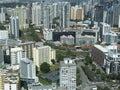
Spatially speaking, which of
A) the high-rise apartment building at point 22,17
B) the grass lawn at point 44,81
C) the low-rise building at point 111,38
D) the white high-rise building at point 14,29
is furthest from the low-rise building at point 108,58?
the high-rise apartment building at point 22,17

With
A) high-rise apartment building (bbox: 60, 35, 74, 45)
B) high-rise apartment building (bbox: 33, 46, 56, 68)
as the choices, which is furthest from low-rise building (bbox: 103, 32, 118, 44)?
high-rise apartment building (bbox: 33, 46, 56, 68)

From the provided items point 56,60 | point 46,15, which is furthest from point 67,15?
point 56,60

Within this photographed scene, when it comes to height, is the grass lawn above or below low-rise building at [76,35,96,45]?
below

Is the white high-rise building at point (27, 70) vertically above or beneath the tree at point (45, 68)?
above

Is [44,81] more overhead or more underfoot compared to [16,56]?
more underfoot

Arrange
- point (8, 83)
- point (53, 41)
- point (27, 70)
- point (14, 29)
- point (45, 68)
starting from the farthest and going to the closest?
point (14, 29)
point (53, 41)
point (45, 68)
point (27, 70)
point (8, 83)

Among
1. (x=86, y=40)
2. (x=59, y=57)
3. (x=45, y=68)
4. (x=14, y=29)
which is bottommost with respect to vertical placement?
(x=45, y=68)

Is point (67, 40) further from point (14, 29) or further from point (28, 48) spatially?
point (28, 48)

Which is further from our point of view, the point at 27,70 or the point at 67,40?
the point at 67,40

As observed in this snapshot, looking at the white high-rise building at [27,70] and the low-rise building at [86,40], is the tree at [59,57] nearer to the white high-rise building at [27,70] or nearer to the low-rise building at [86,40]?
the white high-rise building at [27,70]

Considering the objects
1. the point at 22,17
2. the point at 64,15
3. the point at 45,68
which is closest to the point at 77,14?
the point at 64,15

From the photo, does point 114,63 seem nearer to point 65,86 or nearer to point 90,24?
point 65,86

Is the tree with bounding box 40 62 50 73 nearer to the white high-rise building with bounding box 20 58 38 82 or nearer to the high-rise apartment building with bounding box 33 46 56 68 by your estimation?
the high-rise apartment building with bounding box 33 46 56 68
